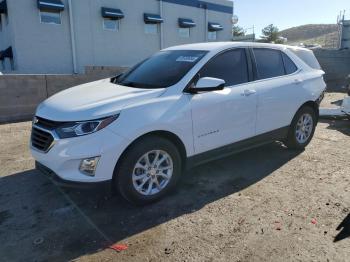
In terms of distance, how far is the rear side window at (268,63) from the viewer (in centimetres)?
482

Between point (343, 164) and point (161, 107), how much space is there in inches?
125

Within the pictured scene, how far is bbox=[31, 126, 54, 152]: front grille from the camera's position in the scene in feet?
11.4

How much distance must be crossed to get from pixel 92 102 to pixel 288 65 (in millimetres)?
3326

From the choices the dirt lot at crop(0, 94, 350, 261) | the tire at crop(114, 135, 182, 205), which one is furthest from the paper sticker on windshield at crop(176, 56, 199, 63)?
the dirt lot at crop(0, 94, 350, 261)

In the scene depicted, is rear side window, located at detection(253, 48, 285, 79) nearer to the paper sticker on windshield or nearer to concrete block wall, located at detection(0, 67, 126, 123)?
the paper sticker on windshield

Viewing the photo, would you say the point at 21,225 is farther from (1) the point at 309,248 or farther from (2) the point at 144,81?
(1) the point at 309,248

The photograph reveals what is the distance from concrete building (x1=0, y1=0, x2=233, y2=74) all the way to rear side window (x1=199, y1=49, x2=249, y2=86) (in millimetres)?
7610

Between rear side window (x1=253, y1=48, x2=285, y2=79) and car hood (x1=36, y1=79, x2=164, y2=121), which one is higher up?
rear side window (x1=253, y1=48, x2=285, y2=79)

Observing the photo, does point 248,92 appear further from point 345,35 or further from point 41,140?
point 345,35

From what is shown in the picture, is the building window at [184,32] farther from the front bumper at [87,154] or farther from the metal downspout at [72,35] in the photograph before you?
the front bumper at [87,154]

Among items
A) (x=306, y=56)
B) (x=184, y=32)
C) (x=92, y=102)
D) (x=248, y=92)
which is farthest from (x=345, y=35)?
(x=92, y=102)

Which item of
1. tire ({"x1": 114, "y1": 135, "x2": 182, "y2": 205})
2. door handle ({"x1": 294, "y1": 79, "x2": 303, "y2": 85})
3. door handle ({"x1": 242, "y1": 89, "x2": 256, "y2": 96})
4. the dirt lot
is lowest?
the dirt lot

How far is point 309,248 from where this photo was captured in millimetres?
2990

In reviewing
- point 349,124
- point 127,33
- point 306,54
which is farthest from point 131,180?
point 127,33
